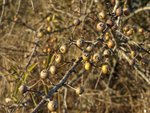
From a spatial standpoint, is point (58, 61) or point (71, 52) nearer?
point (58, 61)

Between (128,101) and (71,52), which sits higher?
(71,52)

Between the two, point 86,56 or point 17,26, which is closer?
point 86,56

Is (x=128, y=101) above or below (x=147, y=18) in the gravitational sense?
below

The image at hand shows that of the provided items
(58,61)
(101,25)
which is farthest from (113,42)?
(58,61)

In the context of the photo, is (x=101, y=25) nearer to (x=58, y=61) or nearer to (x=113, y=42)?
(x=113, y=42)

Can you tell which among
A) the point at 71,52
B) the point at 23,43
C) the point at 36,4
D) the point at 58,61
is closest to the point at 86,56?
the point at 58,61

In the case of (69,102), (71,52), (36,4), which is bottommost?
(69,102)

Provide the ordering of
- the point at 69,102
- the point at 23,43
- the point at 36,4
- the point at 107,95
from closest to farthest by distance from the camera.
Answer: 1. the point at 107,95
2. the point at 69,102
3. the point at 23,43
4. the point at 36,4

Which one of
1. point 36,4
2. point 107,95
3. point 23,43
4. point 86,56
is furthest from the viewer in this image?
point 36,4

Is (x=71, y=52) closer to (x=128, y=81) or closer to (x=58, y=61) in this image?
(x=128, y=81)
